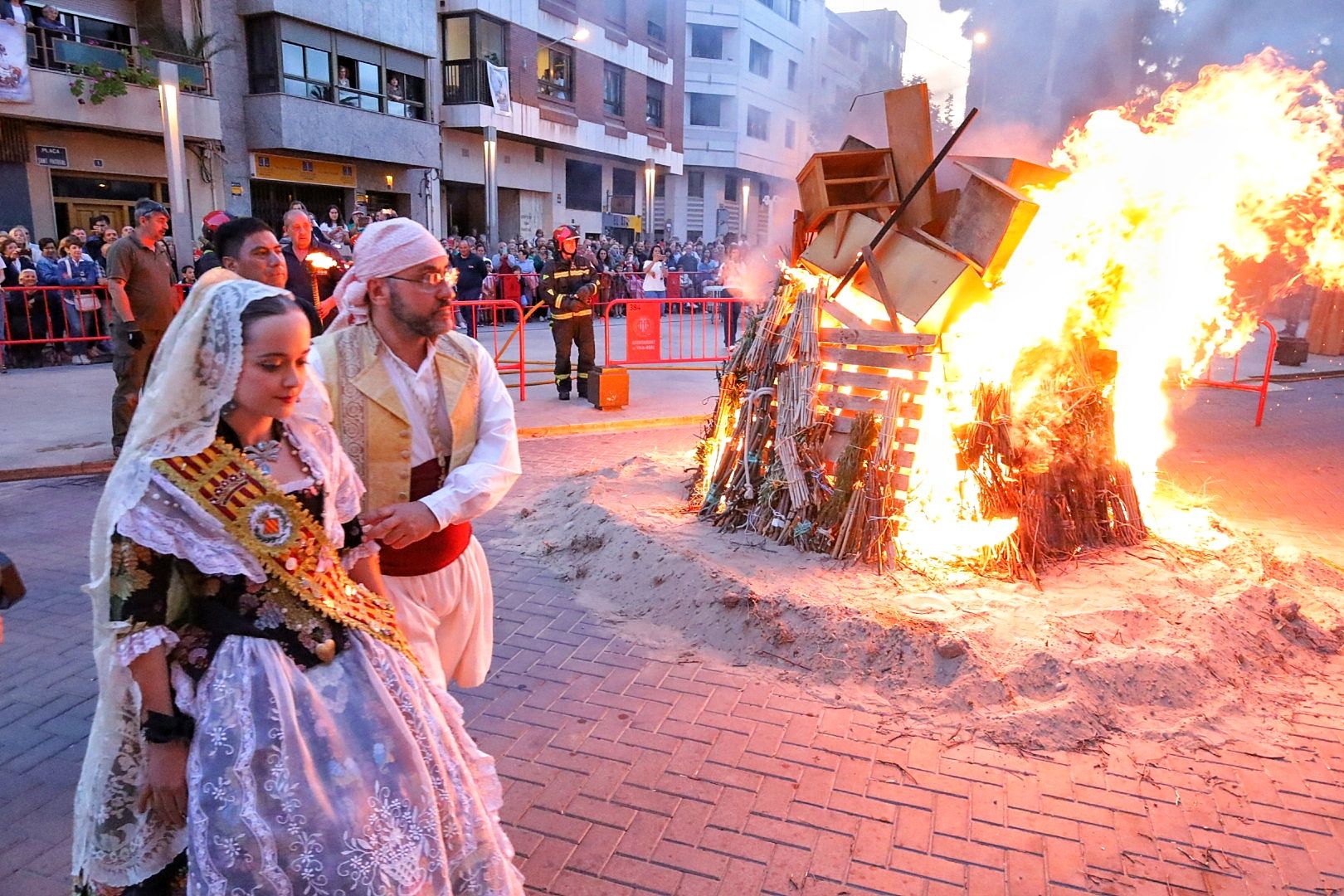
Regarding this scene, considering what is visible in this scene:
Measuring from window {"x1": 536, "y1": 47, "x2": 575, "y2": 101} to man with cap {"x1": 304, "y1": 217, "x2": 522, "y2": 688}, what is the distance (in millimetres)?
28217

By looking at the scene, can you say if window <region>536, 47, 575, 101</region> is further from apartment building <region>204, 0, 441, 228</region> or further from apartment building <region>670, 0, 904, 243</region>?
apartment building <region>670, 0, 904, 243</region>

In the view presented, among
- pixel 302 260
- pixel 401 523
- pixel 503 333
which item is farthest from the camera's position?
pixel 503 333

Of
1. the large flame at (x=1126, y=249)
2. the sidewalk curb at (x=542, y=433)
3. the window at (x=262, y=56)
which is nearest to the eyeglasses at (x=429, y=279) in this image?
the large flame at (x=1126, y=249)

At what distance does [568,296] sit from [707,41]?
33.1 m

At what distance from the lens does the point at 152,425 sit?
6.55 feet

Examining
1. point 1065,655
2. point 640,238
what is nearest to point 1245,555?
point 1065,655

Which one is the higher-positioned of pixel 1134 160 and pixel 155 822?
pixel 1134 160

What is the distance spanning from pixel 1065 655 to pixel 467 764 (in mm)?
3019

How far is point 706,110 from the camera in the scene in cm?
4006

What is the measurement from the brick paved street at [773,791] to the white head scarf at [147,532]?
119 cm

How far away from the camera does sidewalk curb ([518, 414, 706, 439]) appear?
9375 mm

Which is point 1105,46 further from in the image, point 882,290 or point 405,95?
point 405,95

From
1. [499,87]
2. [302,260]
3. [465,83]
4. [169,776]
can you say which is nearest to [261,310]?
[169,776]

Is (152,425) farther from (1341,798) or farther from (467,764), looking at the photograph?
(1341,798)
